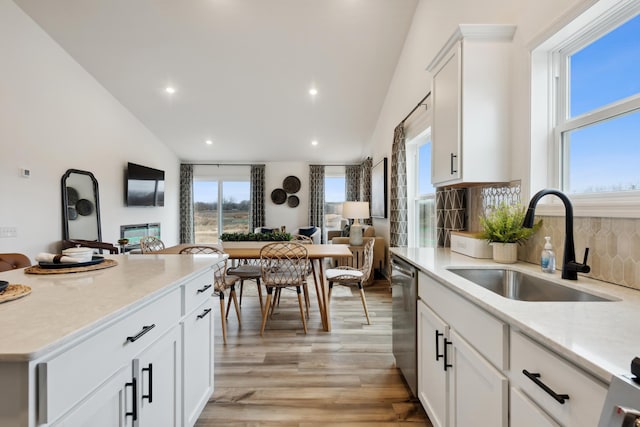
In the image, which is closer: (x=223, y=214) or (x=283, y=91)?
(x=283, y=91)

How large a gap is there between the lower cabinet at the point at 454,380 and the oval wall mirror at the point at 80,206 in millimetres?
4786

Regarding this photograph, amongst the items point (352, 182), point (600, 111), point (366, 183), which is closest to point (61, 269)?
point (600, 111)

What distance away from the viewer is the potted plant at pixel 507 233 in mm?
1772

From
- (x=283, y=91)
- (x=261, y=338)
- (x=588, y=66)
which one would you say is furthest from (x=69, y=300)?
(x=283, y=91)

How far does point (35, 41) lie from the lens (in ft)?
12.6

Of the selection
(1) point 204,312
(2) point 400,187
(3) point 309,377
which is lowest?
(3) point 309,377

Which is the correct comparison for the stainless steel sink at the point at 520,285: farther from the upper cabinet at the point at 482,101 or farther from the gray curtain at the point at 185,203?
the gray curtain at the point at 185,203

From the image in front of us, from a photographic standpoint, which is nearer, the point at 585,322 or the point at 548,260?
the point at 585,322

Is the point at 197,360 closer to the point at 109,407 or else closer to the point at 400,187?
the point at 109,407

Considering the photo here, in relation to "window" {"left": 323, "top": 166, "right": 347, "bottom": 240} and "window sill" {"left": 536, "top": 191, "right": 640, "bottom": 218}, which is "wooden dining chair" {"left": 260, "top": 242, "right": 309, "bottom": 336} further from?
"window" {"left": 323, "top": 166, "right": 347, "bottom": 240}

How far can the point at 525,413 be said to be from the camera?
0.88m

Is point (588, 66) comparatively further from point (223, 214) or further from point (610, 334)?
point (223, 214)

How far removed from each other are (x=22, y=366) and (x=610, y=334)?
53.3 inches

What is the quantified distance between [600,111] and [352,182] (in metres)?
6.81
